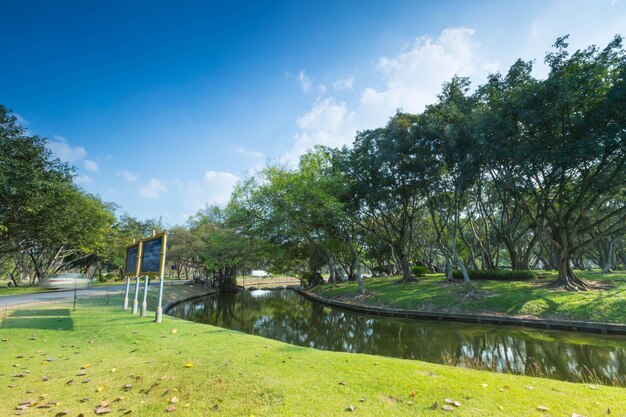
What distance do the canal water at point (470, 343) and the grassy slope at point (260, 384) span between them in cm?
404

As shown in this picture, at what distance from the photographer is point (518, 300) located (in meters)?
16.5

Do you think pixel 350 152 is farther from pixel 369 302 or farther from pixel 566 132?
pixel 566 132

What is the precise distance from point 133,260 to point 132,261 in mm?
228

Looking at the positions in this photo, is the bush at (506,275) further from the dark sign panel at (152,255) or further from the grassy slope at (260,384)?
the dark sign panel at (152,255)

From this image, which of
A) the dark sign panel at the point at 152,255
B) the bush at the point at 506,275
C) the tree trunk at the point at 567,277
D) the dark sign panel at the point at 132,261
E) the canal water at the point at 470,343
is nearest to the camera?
the canal water at the point at 470,343

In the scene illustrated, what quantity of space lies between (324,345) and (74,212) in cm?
2644

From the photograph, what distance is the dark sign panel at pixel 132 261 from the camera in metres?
13.3

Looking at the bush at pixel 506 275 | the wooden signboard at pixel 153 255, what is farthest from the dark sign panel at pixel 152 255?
the bush at pixel 506 275

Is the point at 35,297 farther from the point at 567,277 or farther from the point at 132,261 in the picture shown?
the point at 567,277

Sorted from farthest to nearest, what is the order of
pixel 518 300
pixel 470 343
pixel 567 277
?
pixel 567 277 < pixel 518 300 < pixel 470 343

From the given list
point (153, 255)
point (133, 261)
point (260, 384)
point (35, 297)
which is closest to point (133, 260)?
point (133, 261)

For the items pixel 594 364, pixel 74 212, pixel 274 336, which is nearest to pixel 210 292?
pixel 74 212

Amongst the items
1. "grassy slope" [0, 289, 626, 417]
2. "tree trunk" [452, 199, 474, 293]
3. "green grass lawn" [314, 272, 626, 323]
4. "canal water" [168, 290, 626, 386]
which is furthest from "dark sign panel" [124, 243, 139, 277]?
"tree trunk" [452, 199, 474, 293]

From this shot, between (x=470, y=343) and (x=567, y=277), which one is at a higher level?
(x=567, y=277)
